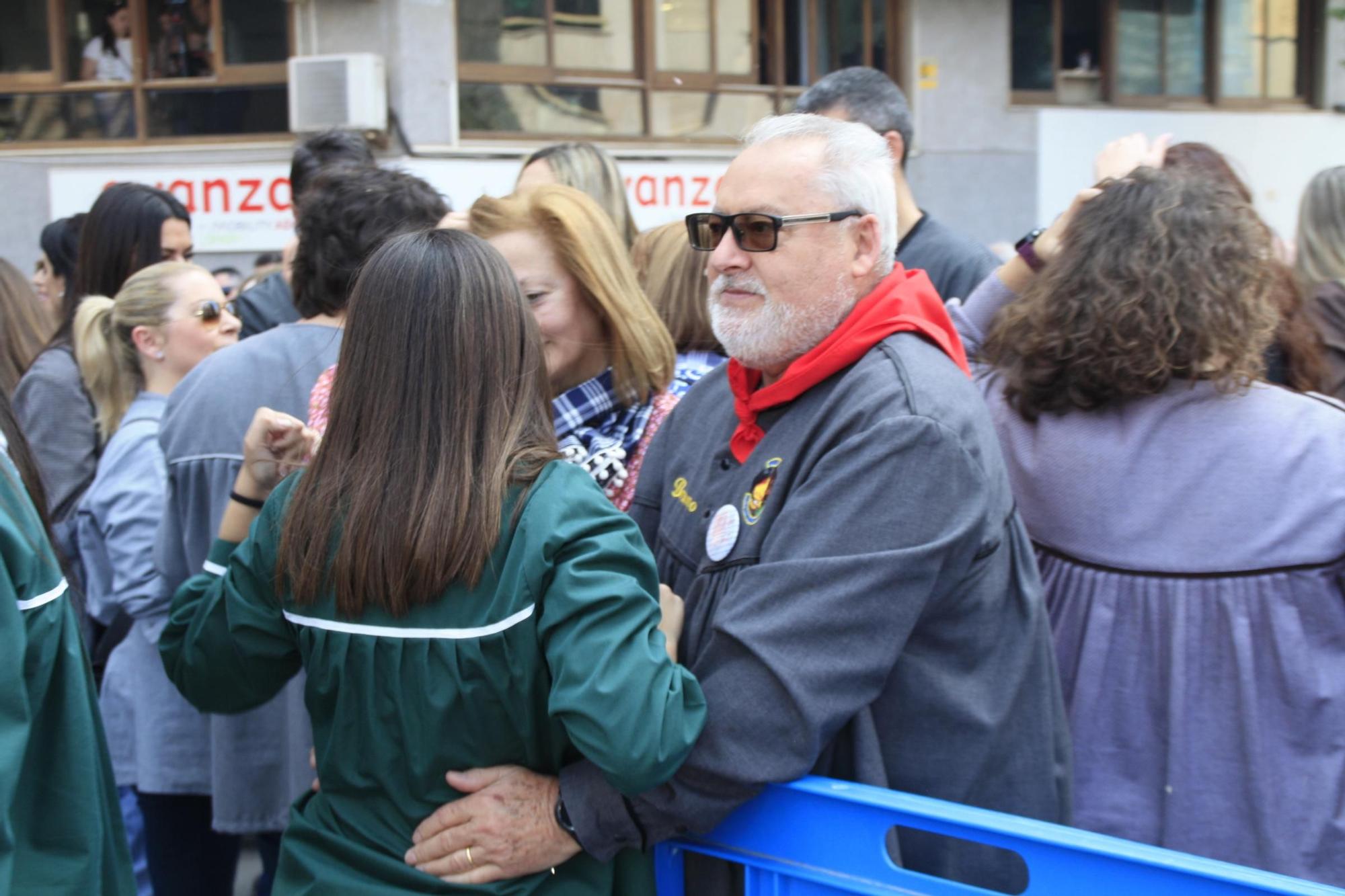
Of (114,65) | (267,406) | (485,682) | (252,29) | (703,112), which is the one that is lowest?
(485,682)

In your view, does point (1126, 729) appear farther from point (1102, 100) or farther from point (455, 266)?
point (1102, 100)

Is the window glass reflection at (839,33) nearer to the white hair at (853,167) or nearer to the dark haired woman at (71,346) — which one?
the dark haired woman at (71,346)

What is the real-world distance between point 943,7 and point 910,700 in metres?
11.5

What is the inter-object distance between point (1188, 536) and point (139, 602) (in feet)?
7.69

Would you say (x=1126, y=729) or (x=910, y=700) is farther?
(x=1126, y=729)

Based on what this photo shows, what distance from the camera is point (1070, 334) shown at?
223 centimetres

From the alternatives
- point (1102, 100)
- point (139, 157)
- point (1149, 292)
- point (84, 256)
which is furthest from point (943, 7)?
point (1149, 292)

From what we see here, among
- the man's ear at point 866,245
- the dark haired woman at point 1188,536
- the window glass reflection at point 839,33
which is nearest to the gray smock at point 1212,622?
the dark haired woman at point 1188,536

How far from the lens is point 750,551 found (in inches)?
75.9

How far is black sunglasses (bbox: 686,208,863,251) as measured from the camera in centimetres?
206

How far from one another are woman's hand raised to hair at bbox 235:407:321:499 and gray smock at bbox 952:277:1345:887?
1.31m

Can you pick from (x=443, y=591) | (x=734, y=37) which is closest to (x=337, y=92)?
(x=734, y=37)

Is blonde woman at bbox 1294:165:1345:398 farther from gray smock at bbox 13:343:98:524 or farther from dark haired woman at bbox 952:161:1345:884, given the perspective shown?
gray smock at bbox 13:343:98:524

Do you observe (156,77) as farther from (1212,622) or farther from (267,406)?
(1212,622)
